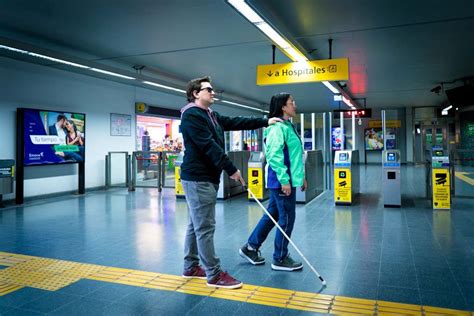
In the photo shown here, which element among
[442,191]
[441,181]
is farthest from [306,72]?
[442,191]

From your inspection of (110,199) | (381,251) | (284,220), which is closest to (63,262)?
(284,220)

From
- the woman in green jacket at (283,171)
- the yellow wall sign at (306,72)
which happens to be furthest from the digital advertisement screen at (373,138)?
the woman in green jacket at (283,171)

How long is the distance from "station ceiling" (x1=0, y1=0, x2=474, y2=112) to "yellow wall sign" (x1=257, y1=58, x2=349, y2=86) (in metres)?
0.46

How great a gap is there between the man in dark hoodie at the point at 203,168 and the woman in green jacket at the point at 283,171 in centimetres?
51

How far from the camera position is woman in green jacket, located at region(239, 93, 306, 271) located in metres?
3.39

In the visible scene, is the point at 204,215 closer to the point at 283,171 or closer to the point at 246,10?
the point at 283,171

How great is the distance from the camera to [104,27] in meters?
6.22

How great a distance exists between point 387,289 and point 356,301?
402 millimetres

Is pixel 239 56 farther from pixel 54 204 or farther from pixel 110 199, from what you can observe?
pixel 54 204

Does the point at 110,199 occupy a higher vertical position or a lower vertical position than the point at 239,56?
lower

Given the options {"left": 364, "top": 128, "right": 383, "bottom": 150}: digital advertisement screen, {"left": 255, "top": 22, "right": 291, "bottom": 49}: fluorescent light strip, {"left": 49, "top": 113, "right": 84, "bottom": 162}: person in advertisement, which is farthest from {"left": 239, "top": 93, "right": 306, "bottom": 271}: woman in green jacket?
{"left": 364, "top": 128, "right": 383, "bottom": 150}: digital advertisement screen

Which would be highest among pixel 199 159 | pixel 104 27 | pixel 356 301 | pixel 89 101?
pixel 104 27

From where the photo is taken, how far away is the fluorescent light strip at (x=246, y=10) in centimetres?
477

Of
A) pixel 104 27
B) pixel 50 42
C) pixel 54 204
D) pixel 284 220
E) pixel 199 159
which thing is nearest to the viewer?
pixel 199 159
